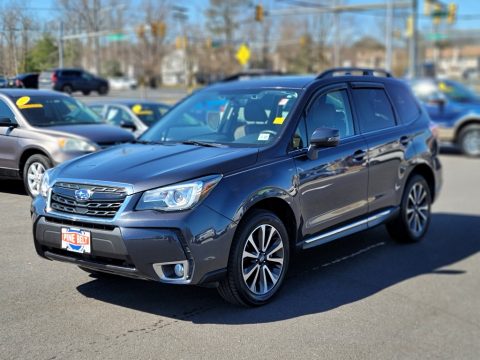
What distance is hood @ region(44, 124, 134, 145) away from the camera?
7.50 m

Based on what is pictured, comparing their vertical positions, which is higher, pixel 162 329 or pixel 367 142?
pixel 367 142

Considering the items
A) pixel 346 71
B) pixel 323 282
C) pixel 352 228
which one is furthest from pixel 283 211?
pixel 346 71

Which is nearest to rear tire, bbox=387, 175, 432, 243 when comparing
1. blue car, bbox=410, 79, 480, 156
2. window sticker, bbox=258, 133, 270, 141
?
window sticker, bbox=258, 133, 270, 141

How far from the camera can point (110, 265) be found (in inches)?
163

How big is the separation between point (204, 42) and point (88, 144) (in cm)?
4269

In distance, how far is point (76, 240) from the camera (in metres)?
4.20

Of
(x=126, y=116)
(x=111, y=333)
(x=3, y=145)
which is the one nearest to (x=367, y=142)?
(x=111, y=333)

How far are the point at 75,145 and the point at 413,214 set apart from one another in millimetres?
4232

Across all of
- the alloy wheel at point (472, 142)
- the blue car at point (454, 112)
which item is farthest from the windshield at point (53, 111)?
the alloy wheel at point (472, 142)

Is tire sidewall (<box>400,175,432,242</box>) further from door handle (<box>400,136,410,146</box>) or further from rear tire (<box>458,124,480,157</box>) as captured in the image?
rear tire (<box>458,124,480,157</box>)

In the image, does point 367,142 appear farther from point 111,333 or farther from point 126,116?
point 126,116

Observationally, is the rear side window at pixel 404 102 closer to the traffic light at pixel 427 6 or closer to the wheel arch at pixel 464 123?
the wheel arch at pixel 464 123

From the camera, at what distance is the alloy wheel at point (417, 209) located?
6864 mm

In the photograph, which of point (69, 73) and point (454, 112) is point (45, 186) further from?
point (454, 112)
